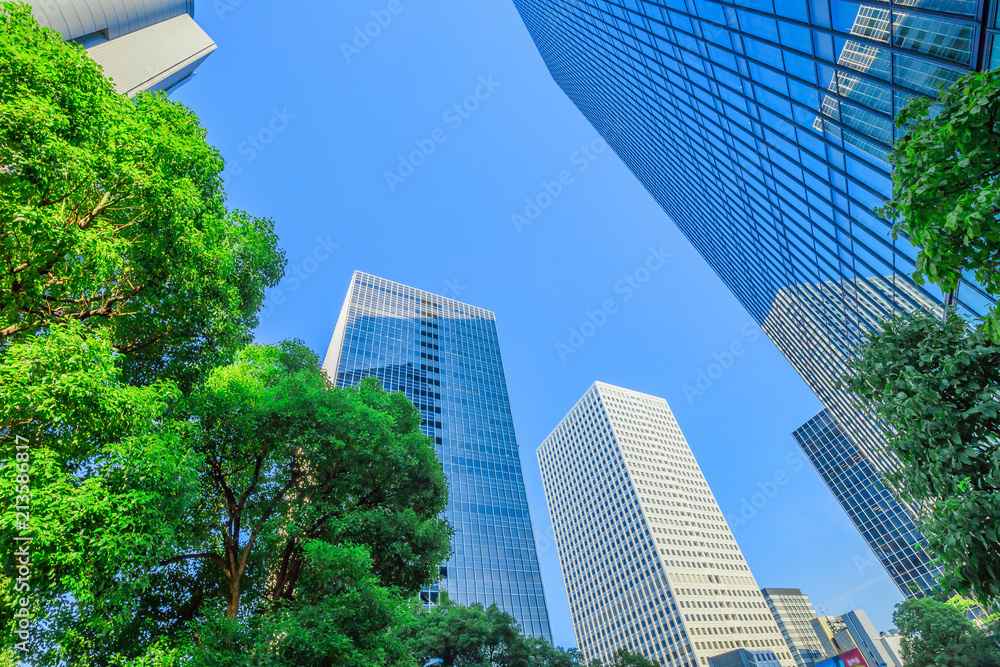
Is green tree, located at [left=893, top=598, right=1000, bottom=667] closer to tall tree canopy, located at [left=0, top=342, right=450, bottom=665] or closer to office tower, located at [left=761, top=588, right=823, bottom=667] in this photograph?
tall tree canopy, located at [left=0, top=342, right=450, bottom=665]

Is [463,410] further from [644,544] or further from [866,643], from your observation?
[644,544]

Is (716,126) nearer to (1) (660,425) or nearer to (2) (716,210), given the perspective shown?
(2) (716,210)

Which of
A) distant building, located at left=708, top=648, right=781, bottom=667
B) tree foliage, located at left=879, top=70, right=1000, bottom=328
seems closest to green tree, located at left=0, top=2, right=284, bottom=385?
tree foliage, located at left=879, top=70, right=1000, bottom=328

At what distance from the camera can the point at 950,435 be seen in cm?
575

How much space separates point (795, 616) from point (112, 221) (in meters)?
180

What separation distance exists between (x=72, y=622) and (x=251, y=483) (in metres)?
4.48

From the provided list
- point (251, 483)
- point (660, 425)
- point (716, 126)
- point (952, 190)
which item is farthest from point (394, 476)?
point (660, 425)

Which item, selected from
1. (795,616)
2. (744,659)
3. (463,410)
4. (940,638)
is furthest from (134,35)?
(795,616)

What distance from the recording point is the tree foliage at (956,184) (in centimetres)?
420

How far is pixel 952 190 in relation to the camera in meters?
4.72

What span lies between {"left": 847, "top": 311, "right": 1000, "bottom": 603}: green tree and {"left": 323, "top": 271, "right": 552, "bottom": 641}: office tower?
49.1 meters

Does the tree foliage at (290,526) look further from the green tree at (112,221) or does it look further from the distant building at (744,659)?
the distant building at (744,659)

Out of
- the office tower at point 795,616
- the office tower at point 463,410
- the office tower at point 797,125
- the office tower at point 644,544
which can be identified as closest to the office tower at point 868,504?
the office tower at point 644,544

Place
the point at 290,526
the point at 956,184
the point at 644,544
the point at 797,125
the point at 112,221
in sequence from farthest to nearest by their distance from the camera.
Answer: the point at 644,544 < the point at 797,125 < the point at 290,526 < the point at 112,221 < the point at 956,184
